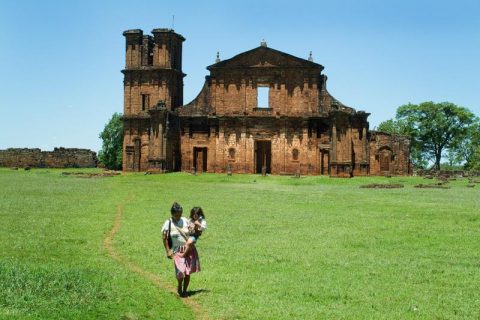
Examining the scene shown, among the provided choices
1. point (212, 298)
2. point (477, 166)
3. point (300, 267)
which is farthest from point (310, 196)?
point (477, 166)

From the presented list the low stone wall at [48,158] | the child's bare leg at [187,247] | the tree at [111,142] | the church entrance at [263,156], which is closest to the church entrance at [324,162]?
the church entrance at [263,156]

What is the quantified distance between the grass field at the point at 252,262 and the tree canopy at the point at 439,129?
61161 millimetres

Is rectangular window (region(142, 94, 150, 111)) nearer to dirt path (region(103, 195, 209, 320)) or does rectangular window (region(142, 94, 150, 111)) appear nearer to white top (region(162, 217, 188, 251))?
dirt path (region(103, 195, 209, 320))

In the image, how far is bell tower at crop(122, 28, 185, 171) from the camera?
5484 centimetres

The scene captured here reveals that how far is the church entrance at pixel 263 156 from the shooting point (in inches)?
2158

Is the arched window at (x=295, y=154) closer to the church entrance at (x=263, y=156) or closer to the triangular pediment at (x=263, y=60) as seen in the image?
the church entrance at (x=263, y=156)

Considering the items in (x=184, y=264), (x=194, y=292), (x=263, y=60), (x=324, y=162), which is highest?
(x=263, y=60)

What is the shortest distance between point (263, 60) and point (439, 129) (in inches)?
1567

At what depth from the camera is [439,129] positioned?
273ft

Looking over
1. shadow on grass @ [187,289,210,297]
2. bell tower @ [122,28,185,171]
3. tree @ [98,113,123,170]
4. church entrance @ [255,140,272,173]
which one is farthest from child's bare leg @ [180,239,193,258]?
tree @ [98,113,123,170]

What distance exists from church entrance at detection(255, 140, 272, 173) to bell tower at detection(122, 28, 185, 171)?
7.58m

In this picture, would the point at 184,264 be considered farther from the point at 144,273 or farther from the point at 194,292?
the point at 144,273

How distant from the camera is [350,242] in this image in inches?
622

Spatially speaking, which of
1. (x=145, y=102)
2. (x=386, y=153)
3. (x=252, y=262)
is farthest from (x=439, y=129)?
(x=252, y=262)
